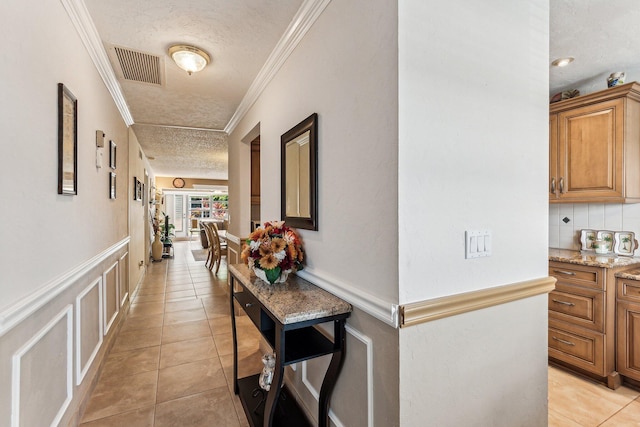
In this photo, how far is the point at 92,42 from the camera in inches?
76.6

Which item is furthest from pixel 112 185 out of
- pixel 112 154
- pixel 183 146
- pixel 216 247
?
pixel 216 247

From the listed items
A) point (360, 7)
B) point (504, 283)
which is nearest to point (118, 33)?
point (360, 7)

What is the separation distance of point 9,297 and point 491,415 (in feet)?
6.36

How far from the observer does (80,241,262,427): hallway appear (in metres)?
1.86

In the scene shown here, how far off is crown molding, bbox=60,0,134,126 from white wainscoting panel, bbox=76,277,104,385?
5.17 feet

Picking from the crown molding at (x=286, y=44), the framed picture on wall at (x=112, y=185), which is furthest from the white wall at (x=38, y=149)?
the crown molding at (x=286, y=44)

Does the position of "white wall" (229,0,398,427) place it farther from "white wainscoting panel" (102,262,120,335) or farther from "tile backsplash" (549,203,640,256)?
"tile backsplash" (549,203,640,256)

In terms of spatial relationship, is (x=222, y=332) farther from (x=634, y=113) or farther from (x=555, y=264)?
(x=634, y=113)

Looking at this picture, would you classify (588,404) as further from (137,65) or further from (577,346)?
(137,65)

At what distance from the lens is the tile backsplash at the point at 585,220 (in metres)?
2.41

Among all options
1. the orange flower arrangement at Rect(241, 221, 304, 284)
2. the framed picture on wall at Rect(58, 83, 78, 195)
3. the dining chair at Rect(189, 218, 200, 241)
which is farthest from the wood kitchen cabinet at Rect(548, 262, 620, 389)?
the dining chair at Rect(189, 218, 200, 241)

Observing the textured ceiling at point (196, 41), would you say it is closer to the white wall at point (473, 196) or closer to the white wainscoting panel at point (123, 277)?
the white wall at point (473, 196)

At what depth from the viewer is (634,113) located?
2.29 meters

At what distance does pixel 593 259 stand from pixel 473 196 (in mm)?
1820
